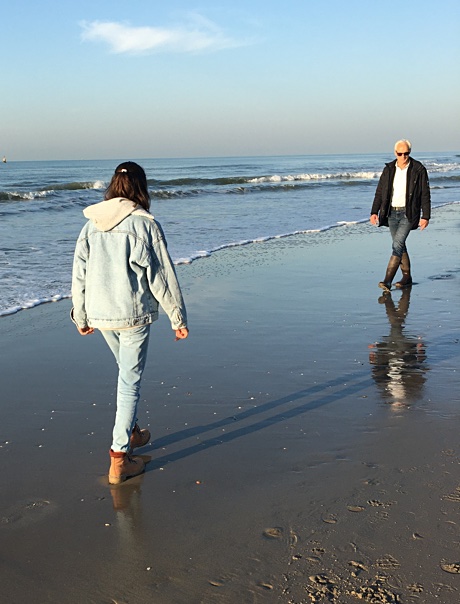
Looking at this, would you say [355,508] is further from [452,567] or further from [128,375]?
[128,375]

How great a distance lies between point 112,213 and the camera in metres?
3.43

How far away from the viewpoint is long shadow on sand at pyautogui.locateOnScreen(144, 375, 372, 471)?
3832mm

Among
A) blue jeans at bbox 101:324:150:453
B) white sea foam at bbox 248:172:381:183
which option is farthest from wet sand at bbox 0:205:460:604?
white sea foam at bbox 248:172:381:183

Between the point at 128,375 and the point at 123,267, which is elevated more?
the point at 123,267

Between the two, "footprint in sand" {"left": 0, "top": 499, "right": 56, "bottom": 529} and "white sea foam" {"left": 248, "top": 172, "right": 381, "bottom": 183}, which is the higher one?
"white sea foam" {"left": 248, "top": 172, "right": 381, "bottom": 183}

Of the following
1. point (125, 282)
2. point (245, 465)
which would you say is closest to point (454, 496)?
point (245, 465)

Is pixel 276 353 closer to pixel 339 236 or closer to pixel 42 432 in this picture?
pixel 42 432

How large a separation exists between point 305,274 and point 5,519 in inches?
267

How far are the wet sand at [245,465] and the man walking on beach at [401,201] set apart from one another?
145 centimetres

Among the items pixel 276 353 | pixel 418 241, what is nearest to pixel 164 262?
pixel 276 353

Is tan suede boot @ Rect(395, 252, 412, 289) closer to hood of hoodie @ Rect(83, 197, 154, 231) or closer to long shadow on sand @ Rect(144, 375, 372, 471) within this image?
long shadow on sand @ Rect(144, 375, 372, 471)

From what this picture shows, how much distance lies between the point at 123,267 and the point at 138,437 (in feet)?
3.28

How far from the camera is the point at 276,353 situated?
5.61 metres

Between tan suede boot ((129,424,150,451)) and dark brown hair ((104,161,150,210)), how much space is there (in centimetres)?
125
